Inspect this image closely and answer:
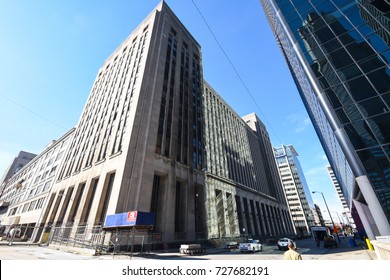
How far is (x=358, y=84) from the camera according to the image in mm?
17719

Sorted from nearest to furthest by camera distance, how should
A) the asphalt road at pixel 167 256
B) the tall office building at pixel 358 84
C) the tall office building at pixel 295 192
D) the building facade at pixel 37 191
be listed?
the asphalt road at pixel 167 256 < the tall office building at pixel 358 84 < the building facade at pixel 37 191 < the tall office building at pixel 295 192

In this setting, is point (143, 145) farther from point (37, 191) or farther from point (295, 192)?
point (295, 192)

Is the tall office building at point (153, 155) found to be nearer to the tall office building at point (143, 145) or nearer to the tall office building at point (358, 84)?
the tall office building at point (143, 145)

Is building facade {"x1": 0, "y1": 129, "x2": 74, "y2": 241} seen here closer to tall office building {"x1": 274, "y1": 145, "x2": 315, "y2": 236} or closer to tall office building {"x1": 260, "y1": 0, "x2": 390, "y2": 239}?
tall office building {"x1": 260, "y1": 0, "x2": 390, "y2": 239}

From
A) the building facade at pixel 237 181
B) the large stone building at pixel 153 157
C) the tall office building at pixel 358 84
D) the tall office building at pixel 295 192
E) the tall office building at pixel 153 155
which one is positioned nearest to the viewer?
the tall office building at pixel 358 84

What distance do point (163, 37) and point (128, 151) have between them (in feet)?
92.7

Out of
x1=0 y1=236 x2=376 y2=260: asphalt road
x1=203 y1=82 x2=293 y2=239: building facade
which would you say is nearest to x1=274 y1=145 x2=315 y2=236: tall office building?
x1=203 y1=82 x2=293 y2=239: building facade

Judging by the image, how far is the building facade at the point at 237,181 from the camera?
41.3 m

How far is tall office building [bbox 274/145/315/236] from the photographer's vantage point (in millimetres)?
111688

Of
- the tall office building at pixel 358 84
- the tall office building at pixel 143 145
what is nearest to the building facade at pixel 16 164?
the tall office building at pixel 143 145

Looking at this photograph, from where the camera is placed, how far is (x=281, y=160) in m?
135

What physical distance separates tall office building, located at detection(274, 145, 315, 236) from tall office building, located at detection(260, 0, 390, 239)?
98.6 m

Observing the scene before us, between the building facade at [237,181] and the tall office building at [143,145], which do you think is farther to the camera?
the building facade at [237,181]

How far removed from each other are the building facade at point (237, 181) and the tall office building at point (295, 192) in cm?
3538
